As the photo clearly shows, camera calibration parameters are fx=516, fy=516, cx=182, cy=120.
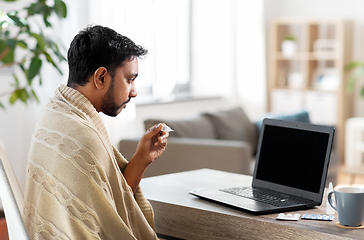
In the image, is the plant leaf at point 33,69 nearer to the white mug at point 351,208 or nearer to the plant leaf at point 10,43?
the plant leaf at point 10,43

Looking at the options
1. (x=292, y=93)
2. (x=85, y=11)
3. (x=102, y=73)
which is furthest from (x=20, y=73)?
(x=292, y=93)

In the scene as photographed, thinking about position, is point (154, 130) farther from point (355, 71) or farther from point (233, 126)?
→ point (355, 71)

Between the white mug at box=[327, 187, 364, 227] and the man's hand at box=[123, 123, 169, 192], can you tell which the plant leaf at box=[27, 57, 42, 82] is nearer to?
the man's hand at box=[123, 123, 169, 192]

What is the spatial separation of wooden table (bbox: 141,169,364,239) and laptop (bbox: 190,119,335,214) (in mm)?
38

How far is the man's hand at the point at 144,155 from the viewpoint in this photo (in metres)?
1.52

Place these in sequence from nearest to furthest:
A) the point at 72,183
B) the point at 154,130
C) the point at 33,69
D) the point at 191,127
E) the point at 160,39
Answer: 1. the point at 72,183
2. the point at 154,130
3. the point at 33,69
4. the point at 191,127
5. the point at 160,39

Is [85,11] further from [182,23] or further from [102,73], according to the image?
[102,73]

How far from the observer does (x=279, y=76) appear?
6266mm

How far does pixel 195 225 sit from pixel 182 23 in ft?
13.2

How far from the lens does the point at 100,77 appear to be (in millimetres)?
1396

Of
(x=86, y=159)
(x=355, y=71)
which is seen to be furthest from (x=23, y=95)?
(x=355, y=71)

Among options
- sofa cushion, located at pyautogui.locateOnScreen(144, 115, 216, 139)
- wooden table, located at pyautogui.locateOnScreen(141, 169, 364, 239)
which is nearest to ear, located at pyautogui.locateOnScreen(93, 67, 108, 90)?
wooden table, located at pyautogui.locateOnScreen(141, 169, 364, 239)

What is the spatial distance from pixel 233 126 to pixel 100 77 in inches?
106

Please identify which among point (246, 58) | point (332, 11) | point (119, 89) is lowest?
point (119, 89)
